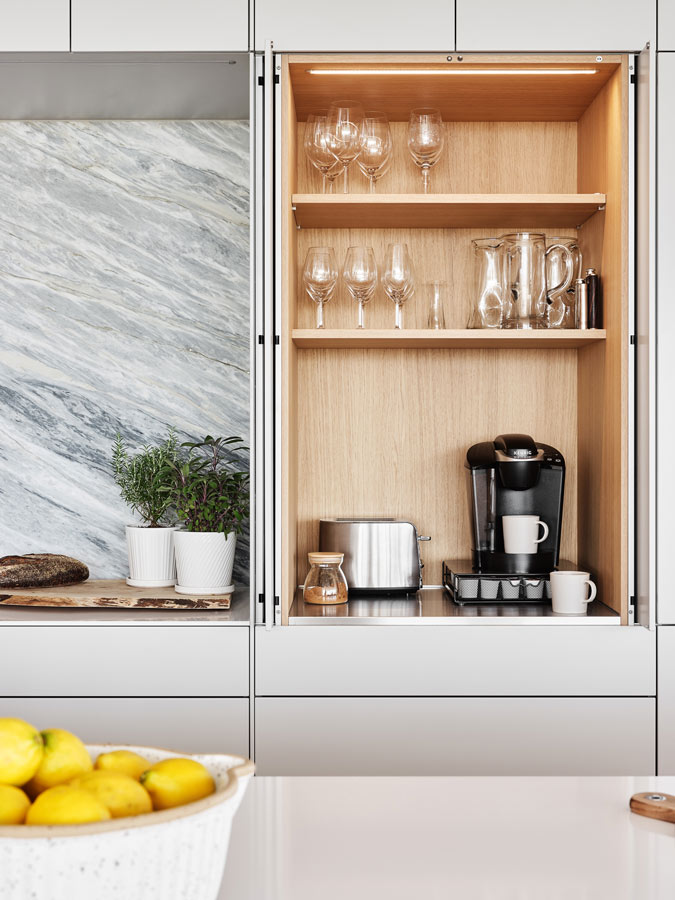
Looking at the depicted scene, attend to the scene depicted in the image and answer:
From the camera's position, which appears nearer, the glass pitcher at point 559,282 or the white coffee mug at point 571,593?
the white coffee mug at point 571,593

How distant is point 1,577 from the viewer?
2.27m

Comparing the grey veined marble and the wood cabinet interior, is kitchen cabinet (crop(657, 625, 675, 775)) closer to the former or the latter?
the wood cabinet interior

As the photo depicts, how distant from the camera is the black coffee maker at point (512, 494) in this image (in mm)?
2270

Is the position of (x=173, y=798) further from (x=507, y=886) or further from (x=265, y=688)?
(x=265, y=688)

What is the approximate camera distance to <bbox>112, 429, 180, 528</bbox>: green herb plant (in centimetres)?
236

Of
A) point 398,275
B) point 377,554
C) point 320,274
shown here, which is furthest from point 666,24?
point 377,554

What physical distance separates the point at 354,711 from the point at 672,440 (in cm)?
99

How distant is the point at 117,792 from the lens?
67cm

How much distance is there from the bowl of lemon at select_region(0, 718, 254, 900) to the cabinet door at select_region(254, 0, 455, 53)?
1.79 metres

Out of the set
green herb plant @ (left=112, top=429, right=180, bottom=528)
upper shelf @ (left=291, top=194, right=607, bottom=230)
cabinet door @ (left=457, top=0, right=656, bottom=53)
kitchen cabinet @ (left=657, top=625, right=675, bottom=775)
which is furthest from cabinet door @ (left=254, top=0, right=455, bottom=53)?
kitchen cabinet @ (left=657, top=625, right=675, bottom=775)

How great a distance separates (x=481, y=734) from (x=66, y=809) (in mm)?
1555

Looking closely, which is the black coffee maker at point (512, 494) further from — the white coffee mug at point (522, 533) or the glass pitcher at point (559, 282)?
the glass pitcher at point (559, 282)

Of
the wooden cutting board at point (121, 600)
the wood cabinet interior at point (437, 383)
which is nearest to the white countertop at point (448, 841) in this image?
the wooden cutting board at point (121, 600)

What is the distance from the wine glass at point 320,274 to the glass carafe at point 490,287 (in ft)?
1.31
